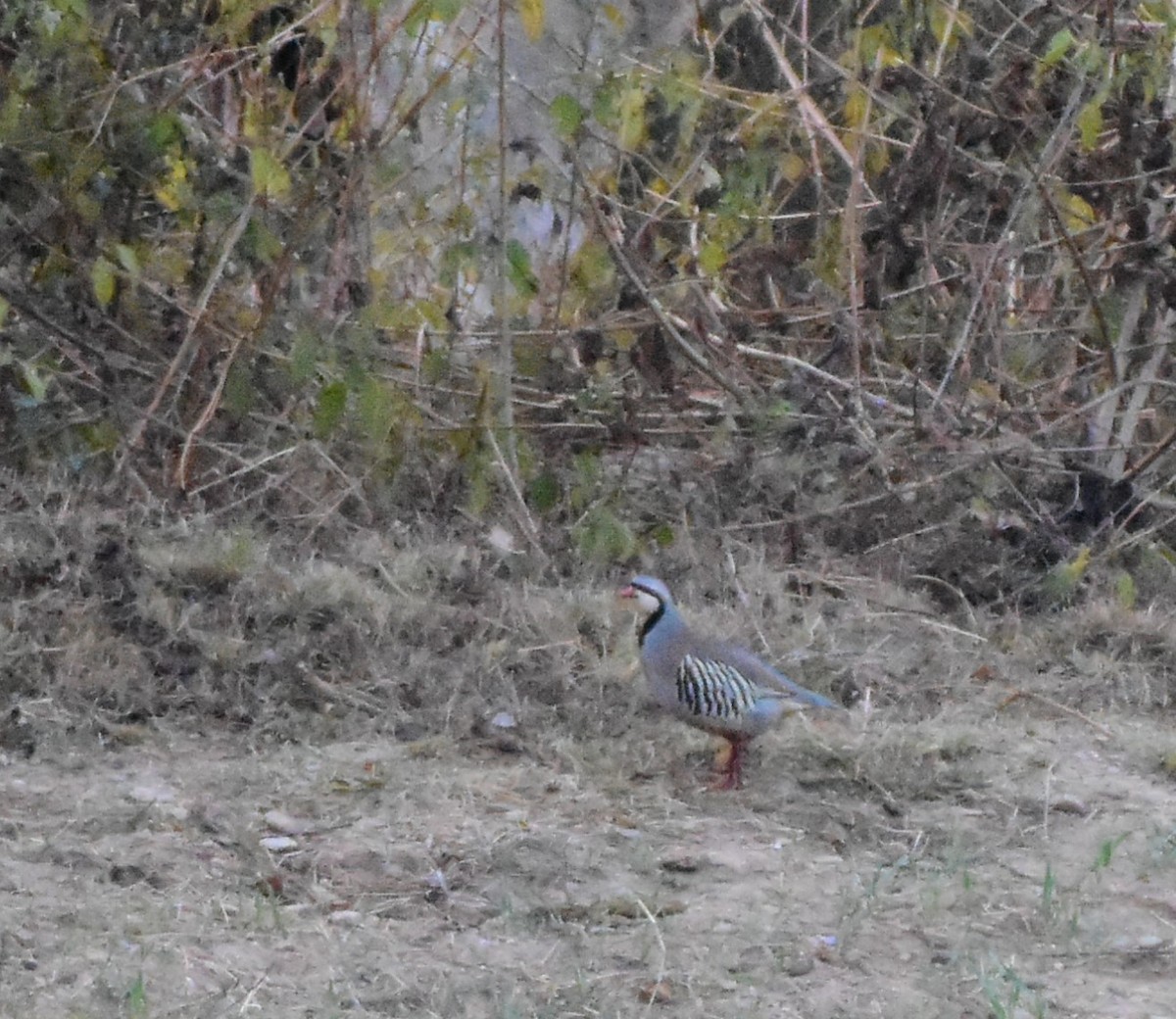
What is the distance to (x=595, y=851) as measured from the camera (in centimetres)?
421

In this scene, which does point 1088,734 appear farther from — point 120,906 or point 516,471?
point 120,906

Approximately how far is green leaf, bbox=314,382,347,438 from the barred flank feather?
1422mm

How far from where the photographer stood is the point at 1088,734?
526cm

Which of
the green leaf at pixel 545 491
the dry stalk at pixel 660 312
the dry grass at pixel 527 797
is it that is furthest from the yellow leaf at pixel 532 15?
the dry grass at pixel 527 797

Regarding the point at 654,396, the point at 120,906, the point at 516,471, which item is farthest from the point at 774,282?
the point at 120,906

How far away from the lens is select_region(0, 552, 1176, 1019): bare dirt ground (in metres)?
3.54

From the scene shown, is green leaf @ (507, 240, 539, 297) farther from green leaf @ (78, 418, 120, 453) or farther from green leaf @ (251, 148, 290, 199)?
green leaf @ (78, 418, 120, 453)

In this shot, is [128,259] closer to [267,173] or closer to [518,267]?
[267,173]

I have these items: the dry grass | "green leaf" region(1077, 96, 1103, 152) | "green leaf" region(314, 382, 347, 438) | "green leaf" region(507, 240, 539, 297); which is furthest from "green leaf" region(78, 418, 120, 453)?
"green leaf" region(1077, 96, 1103, 152)

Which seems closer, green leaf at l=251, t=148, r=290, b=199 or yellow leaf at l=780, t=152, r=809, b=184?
green leaf at l=251, t=148, r=290, b=199

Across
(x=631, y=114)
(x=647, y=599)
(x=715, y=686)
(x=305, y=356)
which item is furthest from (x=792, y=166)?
(x=715, y=686)

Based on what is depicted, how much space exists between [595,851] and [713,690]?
2.20 ft

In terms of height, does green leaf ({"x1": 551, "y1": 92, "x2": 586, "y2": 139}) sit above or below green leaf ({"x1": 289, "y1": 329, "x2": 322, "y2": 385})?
above

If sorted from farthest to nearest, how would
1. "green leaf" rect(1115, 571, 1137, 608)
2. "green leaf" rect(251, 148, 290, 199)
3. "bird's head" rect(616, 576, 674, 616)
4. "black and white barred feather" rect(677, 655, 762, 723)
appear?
"green leaf" rect(1115, 571, 1137, 608) → "green leaf" rect(251, 148, 290, 199) → "bird's head" rect(616, 576, 674, 616) → "black and white barred feather" rect(677, 655, 762, 723)
